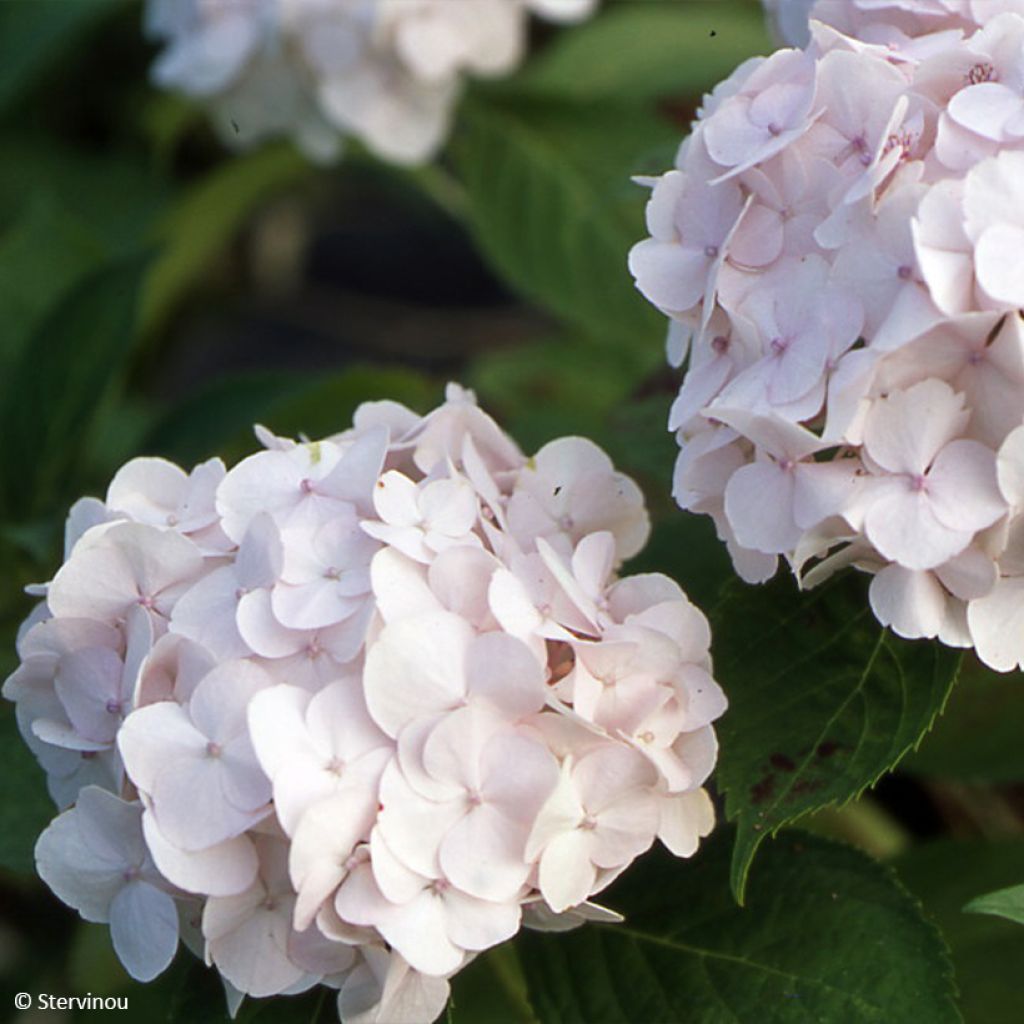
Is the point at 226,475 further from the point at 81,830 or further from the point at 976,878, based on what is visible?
the point at 976,878

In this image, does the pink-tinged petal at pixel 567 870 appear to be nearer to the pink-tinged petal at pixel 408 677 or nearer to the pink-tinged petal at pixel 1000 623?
the pink-tinged petal at pixel 408 677

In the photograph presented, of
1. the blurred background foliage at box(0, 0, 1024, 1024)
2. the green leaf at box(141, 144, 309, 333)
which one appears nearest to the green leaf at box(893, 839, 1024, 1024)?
the blurred background foliage at box(0, 0, 1024, 1024)

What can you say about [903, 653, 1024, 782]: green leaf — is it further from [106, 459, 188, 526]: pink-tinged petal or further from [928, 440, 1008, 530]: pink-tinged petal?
[106, 459, 188, 526]: pink-tinged petal

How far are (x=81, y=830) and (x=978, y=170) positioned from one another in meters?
0.46

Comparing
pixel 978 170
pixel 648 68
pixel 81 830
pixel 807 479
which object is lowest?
pixel 648 68

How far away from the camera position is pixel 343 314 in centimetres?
222

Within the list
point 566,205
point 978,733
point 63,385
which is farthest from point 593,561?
point 566,205

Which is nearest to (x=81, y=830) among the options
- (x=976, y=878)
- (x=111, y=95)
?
(x=976, y=878)

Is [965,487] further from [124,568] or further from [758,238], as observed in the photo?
[124,568]

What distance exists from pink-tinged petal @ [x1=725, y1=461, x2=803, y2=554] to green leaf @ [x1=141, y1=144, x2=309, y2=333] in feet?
3.83

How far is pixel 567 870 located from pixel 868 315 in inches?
10.1

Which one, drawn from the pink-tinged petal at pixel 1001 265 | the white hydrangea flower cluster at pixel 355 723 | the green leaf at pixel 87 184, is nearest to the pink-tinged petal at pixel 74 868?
the white hydrangea flower cluster at pixel 355 723

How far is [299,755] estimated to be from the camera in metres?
0.60

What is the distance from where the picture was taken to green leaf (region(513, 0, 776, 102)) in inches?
62.4
